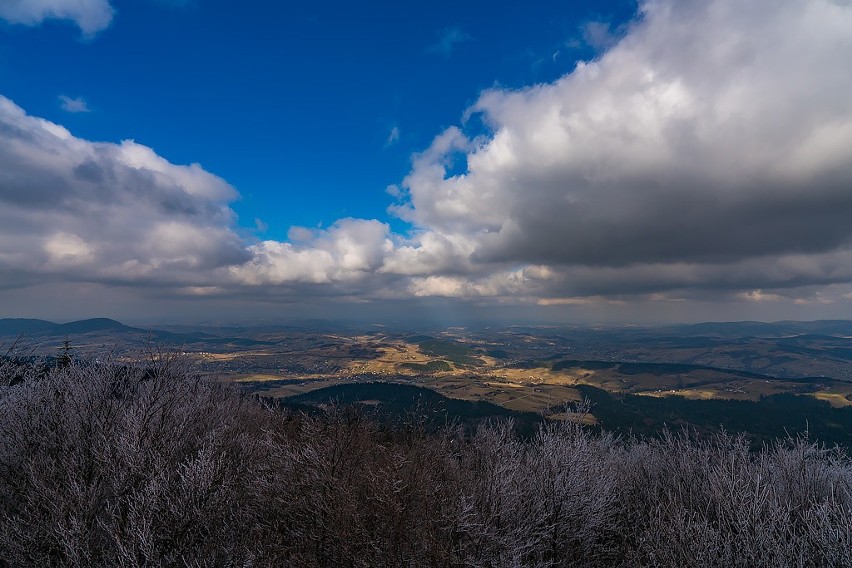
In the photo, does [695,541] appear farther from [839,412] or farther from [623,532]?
[839,412]

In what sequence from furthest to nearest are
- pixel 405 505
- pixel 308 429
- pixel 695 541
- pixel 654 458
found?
pixel 654 458
pixel 308 429
pixel 405 505
pixel 695 541

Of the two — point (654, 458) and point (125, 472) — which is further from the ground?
point (125, 472)

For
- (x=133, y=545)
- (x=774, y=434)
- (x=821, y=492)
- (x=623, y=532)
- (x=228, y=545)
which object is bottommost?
(x=774, y=434)

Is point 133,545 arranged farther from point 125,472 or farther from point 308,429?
point 308,429

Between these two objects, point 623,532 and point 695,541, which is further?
point 623,532

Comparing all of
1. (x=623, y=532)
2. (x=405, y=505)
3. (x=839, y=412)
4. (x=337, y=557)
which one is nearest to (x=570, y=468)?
(x=623, y=532)

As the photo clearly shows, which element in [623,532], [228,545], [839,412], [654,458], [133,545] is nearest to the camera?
[133,545]

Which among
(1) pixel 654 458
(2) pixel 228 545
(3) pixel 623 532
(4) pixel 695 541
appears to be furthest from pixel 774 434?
(2) pixel 228 545
